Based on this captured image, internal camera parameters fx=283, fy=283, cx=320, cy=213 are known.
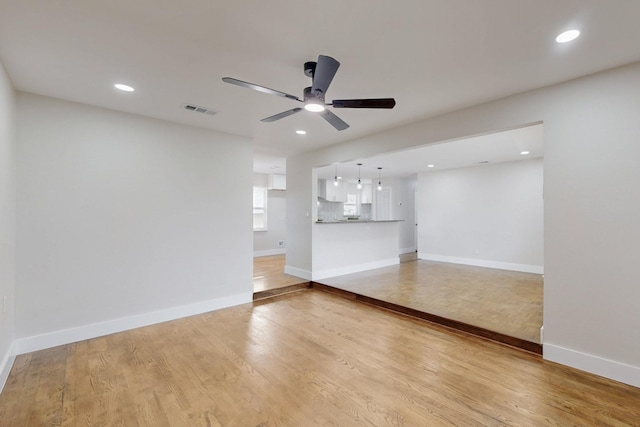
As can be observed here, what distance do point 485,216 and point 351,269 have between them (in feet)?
11.9

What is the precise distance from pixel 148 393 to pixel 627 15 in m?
4.20

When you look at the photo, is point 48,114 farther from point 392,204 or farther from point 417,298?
point 392,204

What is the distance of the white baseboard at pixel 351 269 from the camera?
18.0 ft

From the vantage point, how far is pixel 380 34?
1.96 m

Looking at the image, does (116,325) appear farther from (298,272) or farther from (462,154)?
(462,154)

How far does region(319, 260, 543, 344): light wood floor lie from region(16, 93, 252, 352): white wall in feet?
7.68

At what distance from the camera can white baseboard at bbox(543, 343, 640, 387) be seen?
7.50 feet

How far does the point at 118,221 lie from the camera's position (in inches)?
133

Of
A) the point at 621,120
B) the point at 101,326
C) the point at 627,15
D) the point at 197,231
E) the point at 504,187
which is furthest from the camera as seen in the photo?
the point at 504,187

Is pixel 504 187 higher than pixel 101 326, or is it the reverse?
pixel 504 187

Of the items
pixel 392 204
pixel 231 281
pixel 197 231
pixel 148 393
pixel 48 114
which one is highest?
pixel 48 114

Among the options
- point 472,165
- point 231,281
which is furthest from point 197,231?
point 472,165

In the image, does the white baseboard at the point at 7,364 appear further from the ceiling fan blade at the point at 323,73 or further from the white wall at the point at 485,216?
the white wall at the point at 485,216

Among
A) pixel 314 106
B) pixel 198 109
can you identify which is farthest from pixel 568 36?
pixel 198 109
